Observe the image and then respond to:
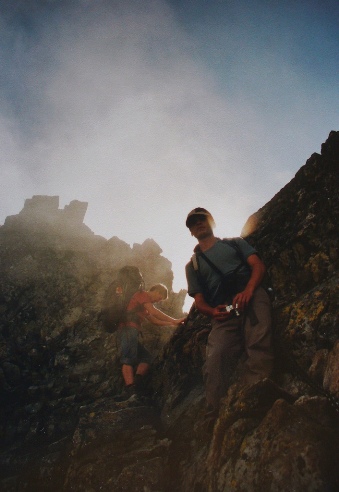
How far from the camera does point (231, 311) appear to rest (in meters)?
5.37

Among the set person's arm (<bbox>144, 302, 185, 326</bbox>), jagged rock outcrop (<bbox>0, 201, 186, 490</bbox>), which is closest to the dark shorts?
person's arm (<bbox>144, 302, 185, 326</bbox>)

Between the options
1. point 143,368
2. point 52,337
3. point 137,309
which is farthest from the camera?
A: point 52,337

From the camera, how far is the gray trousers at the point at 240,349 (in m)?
4.76

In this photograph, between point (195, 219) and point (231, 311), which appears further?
point (195, 219)

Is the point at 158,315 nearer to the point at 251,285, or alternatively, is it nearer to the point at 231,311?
the point at 231,311

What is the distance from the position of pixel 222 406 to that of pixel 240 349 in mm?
1296

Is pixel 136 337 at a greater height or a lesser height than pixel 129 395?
greater

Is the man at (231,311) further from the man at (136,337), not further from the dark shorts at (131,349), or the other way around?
the dark shorts at (131,349)

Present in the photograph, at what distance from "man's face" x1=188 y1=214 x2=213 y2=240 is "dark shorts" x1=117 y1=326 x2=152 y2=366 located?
5673 mm

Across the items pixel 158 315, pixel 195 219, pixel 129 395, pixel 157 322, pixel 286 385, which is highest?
pixel 195 219

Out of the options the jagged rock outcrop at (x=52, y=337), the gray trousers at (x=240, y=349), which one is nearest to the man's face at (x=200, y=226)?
the gray trousers at (x=240, y=349)

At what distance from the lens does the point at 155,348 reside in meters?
16.3

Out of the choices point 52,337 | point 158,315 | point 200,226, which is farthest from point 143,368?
point 52,337

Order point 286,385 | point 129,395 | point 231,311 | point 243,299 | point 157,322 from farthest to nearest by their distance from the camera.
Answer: point 157,322 < point 129,395 < point 231,311 < point 243,299 < point 286,385
